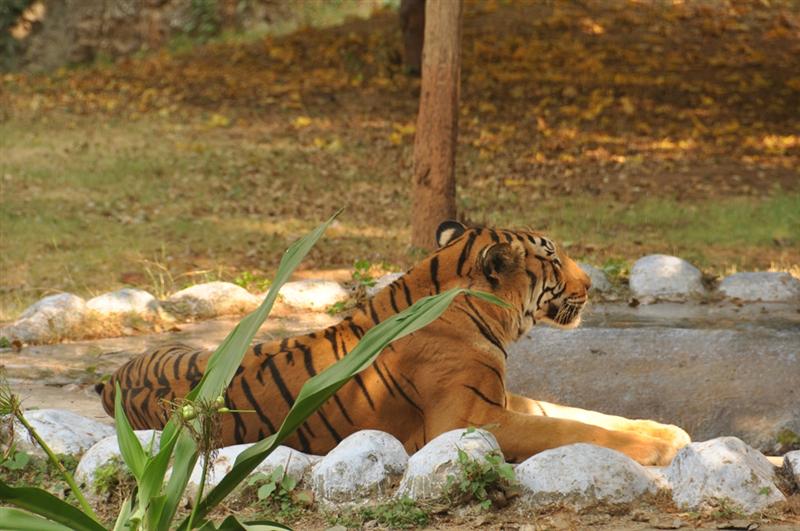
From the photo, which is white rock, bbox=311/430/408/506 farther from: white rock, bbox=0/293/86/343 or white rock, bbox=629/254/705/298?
white rock, bbox=629/254/705/298

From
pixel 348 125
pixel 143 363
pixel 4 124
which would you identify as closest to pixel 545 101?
pixel 348 125

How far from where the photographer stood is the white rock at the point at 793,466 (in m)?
4.80

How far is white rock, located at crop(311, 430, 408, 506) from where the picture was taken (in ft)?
15.6

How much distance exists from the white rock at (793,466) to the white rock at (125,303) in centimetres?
447

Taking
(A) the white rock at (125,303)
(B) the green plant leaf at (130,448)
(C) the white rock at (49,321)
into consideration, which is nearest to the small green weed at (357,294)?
(A) the white rock at (125,303)

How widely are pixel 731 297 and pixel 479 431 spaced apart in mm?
4016

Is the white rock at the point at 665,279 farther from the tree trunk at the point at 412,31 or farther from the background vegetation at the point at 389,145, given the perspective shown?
the tree trunk at the point at 412,31

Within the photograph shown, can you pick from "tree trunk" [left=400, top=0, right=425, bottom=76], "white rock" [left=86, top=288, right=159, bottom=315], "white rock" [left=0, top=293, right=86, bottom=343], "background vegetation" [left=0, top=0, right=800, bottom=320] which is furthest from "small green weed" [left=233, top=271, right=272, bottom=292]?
"tree trunk" [left=400, top=0, right=425, bottom=76]

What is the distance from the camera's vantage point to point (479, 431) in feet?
15.7

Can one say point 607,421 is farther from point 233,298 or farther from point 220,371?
point 233,298

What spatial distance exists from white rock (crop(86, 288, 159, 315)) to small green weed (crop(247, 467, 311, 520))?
11.4ft

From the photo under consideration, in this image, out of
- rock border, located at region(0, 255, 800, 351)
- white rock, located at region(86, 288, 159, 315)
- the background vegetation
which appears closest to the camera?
rock border, located at region(0, 255, 800, 351)

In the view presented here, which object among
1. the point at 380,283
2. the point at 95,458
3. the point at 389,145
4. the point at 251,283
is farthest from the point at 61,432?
the point at 389,145

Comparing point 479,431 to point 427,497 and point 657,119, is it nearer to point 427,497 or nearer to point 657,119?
point 427,497
